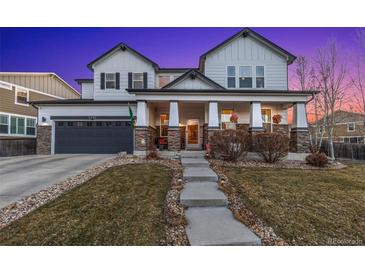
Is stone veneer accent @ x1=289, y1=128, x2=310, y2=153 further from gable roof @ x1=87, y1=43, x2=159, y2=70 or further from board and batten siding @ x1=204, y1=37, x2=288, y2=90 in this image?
gable roof @ x1=87, y1=43, x2=159, y2=70

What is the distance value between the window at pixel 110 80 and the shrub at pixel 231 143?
9598 mm

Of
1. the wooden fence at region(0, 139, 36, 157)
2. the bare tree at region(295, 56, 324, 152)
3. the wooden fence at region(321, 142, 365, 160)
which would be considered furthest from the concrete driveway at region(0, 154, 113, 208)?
the wooden fence at region(321, 142, 365, 160)

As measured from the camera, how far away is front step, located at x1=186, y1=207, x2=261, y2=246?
11.4 feet

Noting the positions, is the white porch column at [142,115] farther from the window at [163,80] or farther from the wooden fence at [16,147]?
the wooden fence at [16,147]

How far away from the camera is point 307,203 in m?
5.16

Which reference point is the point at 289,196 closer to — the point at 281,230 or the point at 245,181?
the point at 245,181

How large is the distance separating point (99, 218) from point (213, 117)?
8545mm

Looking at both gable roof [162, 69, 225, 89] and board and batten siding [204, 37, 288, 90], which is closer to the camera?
gable roof [162, 69, 225, 89]

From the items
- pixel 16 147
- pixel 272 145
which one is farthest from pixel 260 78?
pixel 16 147

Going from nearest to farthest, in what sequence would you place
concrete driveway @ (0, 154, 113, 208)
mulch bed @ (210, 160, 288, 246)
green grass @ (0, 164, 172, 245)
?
green grass @ (0, 164, 172, 245) → mulch bed @ (210, 160, 288, 246) → concrete driveway @ (0, 154, 113, 208)

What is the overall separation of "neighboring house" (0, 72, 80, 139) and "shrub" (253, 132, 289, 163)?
18.4 m

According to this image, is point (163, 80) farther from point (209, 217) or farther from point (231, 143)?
point (209, 217)

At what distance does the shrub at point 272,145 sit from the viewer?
930cm

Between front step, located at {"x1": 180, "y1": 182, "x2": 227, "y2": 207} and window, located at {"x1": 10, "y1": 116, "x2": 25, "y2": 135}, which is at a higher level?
window, located at {"x1": 10, "y1": 116, "x2": 25, "y2": 135}
